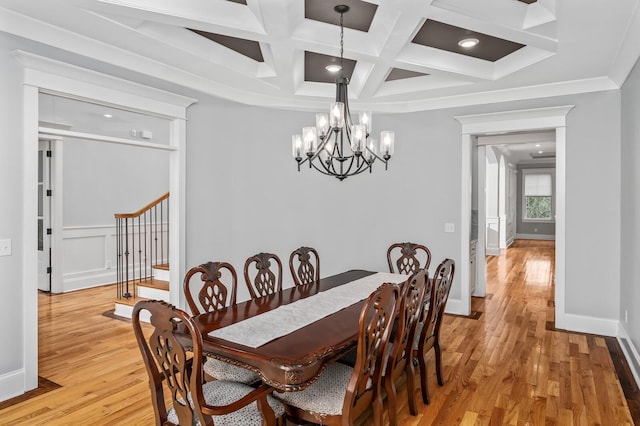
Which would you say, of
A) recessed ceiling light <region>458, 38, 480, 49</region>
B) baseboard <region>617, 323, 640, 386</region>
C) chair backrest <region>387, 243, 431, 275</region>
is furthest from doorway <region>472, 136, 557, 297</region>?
chair backrest <region>387, 243, 431, 275</region>

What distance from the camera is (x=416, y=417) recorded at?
262 cm

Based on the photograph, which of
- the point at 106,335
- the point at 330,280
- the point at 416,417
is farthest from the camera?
the point at 106,335

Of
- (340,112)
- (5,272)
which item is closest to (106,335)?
(5,272)

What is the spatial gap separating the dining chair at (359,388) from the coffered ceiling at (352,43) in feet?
6.39

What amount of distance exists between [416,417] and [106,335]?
10.7ft

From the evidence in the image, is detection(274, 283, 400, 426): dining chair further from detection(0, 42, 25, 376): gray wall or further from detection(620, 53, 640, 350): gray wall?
detection(620, 53, 640, 350): gray wall

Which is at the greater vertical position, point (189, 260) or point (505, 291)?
point (189, 260)

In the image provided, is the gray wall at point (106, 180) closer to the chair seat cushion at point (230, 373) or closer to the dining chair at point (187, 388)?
the chair seat cushion at point (230, 373)

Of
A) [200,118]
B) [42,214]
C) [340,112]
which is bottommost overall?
[42,214]

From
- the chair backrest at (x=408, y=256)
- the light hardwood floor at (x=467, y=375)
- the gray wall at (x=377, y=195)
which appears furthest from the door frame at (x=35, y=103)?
the chair backrest at (x=408, y=256)

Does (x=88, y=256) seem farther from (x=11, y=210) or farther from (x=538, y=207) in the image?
(x=538, y=207)

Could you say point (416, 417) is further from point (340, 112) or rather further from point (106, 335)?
point (106, 335)

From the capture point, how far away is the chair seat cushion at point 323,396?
6.51 feet

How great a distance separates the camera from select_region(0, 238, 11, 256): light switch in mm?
2824
